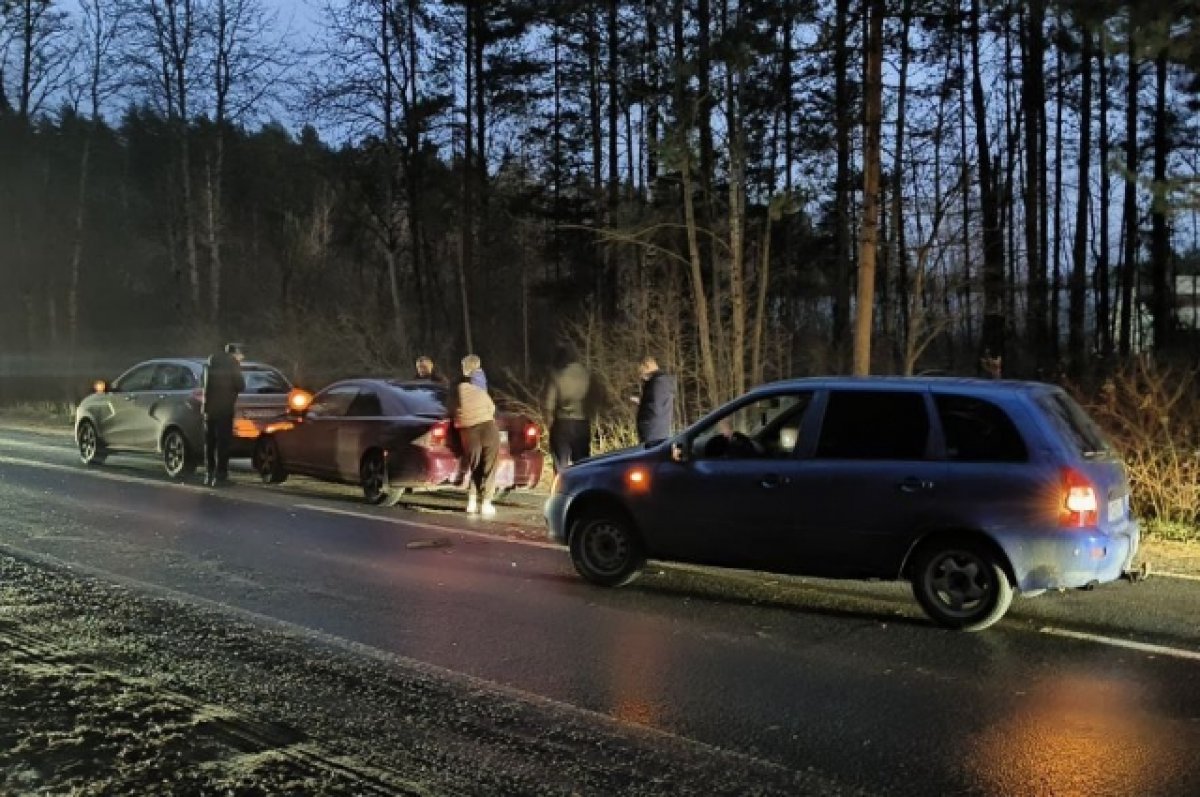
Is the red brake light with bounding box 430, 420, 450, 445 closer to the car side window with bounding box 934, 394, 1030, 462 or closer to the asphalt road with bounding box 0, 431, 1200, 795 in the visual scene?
the asphalt road with bounding box 0, 431, 1200, 795

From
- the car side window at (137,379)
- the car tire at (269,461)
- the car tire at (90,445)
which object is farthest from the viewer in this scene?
the car tire at (90,445)

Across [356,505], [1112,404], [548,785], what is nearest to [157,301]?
[356,505]

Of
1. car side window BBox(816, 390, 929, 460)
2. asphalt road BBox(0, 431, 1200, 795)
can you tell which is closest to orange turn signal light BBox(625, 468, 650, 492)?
asphalt road BBox(0, 431, 1200, 795)

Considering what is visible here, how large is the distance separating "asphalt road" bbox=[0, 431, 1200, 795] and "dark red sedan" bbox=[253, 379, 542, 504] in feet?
4.67

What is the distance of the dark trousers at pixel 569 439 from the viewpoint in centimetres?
1259

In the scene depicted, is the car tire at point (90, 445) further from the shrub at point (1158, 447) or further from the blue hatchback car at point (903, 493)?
the shrub at point (1158, 447)

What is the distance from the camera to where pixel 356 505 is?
12.7 m

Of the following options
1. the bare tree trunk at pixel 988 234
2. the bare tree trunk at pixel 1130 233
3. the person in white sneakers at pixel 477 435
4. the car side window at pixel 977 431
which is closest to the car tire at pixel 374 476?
the person in white sneakers at pixel 477 435

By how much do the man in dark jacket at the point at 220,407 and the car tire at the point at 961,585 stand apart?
988cm

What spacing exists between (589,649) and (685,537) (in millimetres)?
1657

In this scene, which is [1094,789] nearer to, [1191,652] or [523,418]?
[1191,652]

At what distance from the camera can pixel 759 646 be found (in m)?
6.51

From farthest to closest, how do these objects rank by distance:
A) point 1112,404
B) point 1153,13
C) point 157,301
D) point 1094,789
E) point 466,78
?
1. point 157,301
2. point 466,78
3. point 1112,404
4. point 1153,13
5. point 1094,789

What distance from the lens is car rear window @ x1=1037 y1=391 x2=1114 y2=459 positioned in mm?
6820
